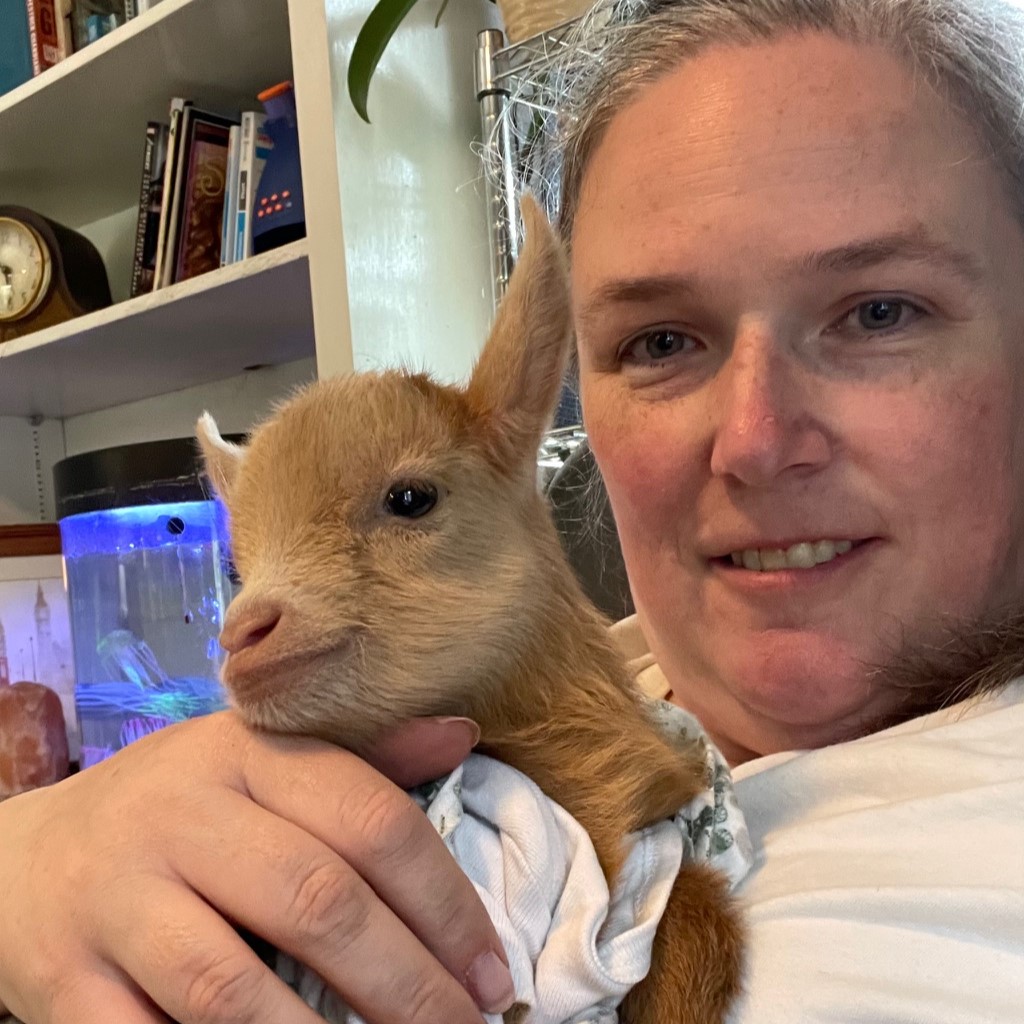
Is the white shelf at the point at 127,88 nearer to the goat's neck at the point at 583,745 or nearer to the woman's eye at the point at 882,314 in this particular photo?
the woman's eye at the point at 882,314

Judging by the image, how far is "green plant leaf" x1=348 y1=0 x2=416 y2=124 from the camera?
117 cm

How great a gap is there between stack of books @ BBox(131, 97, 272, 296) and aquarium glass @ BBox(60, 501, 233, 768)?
429 mm

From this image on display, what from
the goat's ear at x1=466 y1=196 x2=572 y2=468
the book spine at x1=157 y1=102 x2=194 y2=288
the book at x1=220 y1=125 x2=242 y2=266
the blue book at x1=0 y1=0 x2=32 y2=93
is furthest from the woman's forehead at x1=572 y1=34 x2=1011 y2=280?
the blue book at x1=0 y1=0 x2=32 y2=93

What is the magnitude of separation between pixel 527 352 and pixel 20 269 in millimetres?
1713

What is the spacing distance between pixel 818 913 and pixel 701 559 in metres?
0.30

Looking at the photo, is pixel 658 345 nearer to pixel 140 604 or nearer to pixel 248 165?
pixel 248 165

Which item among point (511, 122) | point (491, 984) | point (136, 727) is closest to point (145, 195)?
point (511, 122)

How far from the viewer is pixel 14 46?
1846mm

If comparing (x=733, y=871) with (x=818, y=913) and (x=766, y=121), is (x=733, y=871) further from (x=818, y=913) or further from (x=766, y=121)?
(x=766, y=121)

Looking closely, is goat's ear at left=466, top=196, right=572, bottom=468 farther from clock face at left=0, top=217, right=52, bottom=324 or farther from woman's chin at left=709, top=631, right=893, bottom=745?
clock face at left=0, top=217, right=52, bottom=324

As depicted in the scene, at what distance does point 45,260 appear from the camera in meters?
1.88

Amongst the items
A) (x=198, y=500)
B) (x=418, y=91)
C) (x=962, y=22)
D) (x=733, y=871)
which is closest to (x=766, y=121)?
(x=962, y=22)

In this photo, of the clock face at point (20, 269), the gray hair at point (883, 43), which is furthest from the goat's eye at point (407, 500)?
the clock face at point (20, 269)

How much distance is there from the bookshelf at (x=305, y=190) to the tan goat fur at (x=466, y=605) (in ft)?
2.18
